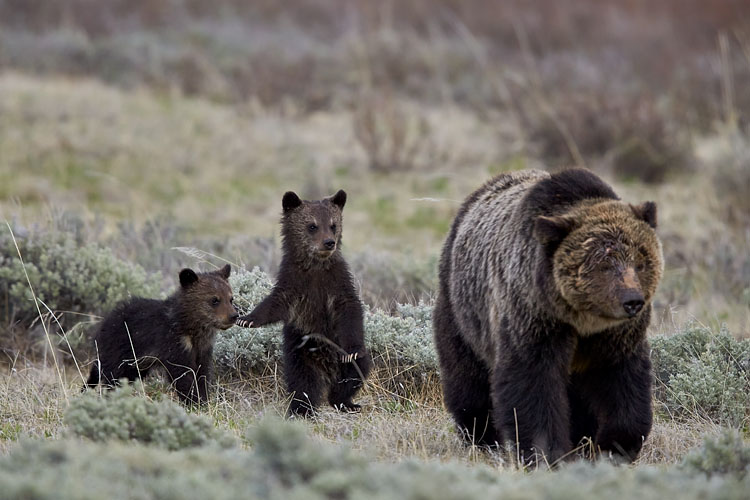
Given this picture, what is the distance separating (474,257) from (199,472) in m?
2.51

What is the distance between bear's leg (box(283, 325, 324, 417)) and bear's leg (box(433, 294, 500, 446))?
91 centimetres

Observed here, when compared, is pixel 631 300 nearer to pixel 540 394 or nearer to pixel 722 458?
pixel 540 394

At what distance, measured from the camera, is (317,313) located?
6.65 m

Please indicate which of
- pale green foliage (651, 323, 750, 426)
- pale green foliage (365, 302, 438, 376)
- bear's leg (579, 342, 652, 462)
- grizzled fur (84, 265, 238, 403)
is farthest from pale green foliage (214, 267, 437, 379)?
bear's leg (579, 342, 652, 462)

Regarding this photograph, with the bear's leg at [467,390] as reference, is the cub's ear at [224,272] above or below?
above

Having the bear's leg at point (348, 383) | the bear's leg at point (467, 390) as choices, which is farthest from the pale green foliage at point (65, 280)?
the bear's leg at point (467, 390)

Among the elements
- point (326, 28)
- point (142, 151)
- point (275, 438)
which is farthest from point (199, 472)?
point (326, 28)

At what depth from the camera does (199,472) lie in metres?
3.82

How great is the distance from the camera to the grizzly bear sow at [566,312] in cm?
501

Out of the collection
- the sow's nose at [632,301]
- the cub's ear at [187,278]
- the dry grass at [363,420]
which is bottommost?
the dry grass at [363,420]

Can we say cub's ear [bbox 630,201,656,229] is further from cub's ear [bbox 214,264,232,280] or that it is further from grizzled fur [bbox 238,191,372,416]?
cub's ear [bbox 214,264,232,280]

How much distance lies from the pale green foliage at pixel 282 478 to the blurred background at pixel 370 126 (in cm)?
337

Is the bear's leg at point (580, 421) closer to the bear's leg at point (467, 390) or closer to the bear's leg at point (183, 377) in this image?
the bear's leg at point (467, 390)

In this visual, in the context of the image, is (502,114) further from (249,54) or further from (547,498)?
(547,498)
